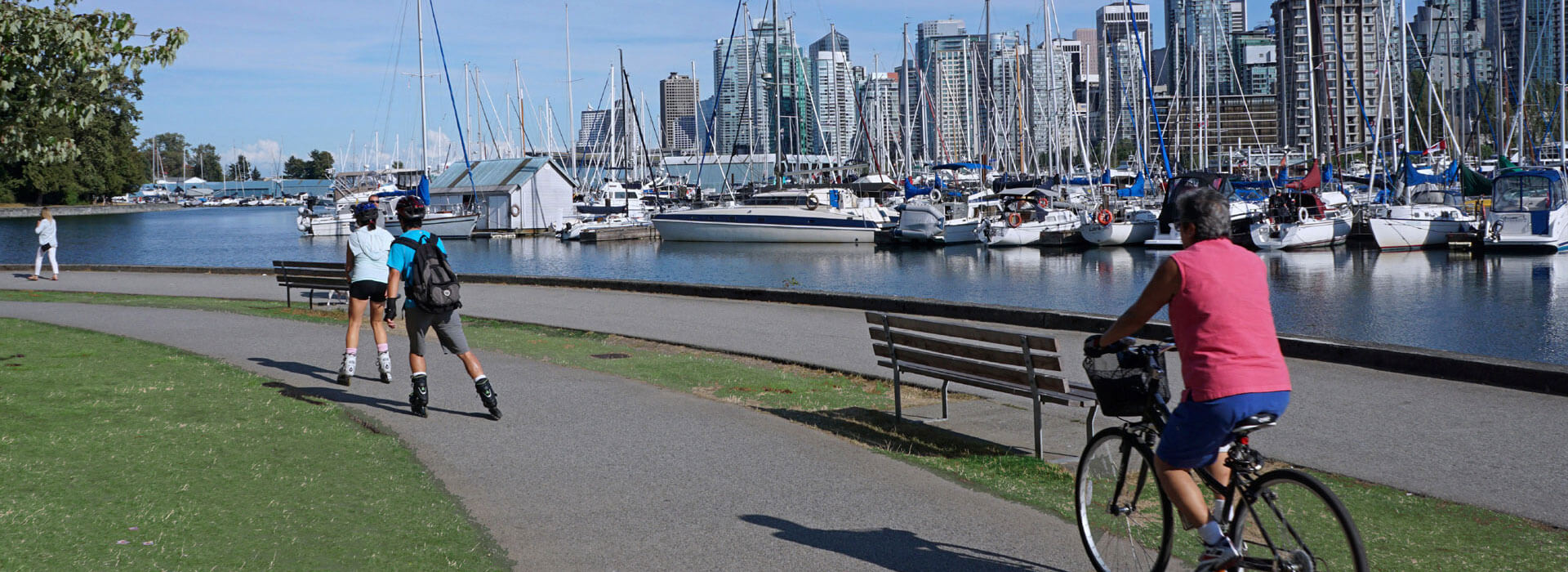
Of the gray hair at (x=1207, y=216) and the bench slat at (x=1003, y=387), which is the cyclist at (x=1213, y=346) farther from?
the bench slat at (x=1003, y=387)

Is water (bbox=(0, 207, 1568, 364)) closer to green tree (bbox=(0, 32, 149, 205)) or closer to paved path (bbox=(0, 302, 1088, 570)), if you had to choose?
paved path (bbox=(0, 302, 1088, 570))

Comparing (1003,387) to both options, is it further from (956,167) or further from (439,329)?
(956,167)

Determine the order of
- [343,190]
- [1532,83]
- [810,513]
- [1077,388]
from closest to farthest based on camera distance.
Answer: [810,513] → [1077,388] → [1532,83] → [343,190]

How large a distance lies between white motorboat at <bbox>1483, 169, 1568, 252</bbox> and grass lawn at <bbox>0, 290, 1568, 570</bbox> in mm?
39237

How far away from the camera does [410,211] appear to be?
9.91m

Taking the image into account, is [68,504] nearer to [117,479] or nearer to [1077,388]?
[117,479]

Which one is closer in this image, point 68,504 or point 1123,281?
point 68,504

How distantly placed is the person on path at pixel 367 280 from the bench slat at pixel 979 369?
492 cm

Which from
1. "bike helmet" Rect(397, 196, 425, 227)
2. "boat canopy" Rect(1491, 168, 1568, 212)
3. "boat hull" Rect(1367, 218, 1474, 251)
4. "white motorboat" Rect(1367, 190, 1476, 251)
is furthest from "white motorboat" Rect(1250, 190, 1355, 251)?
"bike helmet" Rect(397, 196, 425, 227)

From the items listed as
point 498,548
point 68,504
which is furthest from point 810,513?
point 68,504

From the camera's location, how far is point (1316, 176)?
53.2 meters

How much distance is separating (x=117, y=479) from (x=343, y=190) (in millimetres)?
110057

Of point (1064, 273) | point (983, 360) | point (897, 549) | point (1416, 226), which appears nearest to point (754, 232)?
point (1064, 273)

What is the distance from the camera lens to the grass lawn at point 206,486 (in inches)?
223
